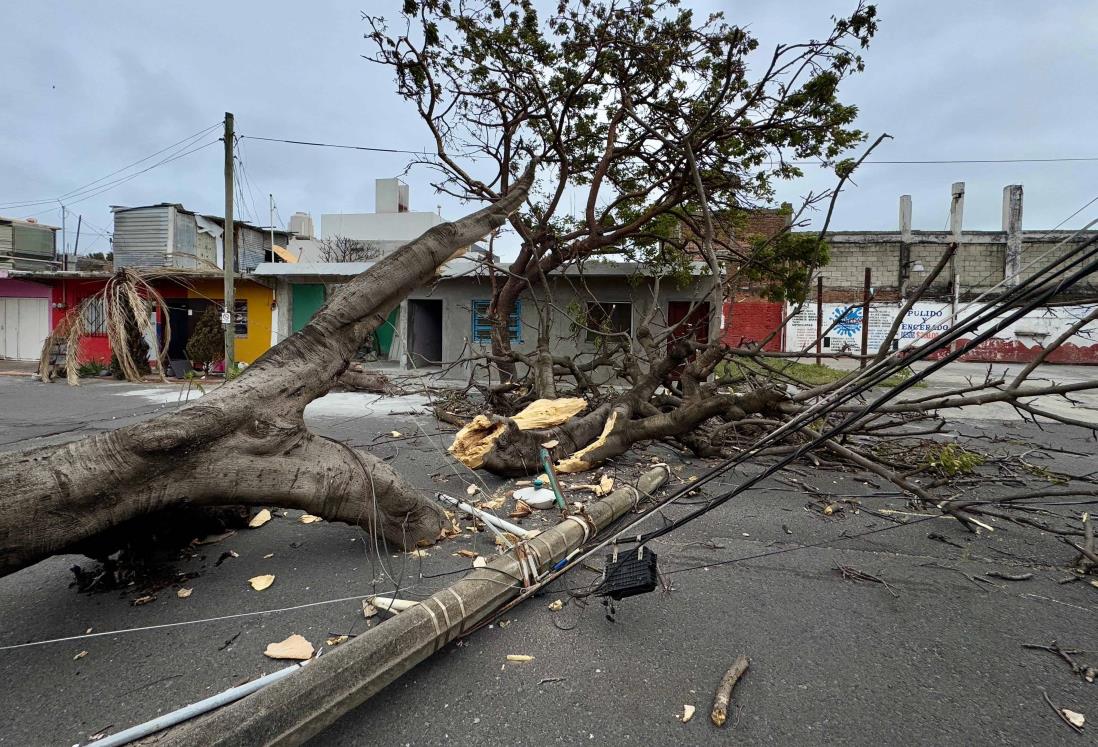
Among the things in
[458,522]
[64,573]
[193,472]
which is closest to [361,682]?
[193,472]

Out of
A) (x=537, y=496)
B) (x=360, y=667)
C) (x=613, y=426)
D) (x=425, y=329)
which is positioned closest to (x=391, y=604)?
(x=360, y=667)

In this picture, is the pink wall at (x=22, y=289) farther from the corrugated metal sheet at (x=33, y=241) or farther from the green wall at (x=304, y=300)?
the green wall at (x=304, y=300)

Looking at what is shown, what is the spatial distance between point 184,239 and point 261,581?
19228mm

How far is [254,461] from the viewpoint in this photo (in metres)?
2.76

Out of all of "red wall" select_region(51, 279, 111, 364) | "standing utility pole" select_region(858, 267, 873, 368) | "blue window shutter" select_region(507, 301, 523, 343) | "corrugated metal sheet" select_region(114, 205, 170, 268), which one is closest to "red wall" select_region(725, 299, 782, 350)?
"standing utility pole" select_region(858, 267, 873, 368)

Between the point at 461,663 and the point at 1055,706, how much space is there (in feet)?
7.21

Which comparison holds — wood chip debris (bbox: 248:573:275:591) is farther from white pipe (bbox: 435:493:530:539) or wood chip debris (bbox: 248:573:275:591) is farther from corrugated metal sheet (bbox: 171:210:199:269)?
corrugated metal sheet (bbox: 171:210:199:269)

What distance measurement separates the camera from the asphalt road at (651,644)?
196cm

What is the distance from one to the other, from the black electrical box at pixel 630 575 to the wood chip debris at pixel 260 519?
8.19 ft

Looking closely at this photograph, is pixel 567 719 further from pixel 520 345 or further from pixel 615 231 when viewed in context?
pixel 520 345

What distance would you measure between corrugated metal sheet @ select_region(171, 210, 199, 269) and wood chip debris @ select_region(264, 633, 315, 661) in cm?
1881

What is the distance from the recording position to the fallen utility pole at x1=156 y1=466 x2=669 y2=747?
5.38ft

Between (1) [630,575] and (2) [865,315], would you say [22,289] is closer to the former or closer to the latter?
(1) [630,575]

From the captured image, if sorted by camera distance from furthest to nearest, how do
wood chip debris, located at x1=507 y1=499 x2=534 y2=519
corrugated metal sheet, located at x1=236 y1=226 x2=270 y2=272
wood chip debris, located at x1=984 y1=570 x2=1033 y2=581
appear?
corrugated metal sheet, located at x1=236 y1=226 x2=270 y2=272
wood chip debris, located at x1=507 y1=499 x2=534 y2=519
wood chip debris, located at x1=984 y1=570 x2=1033 y2=581
